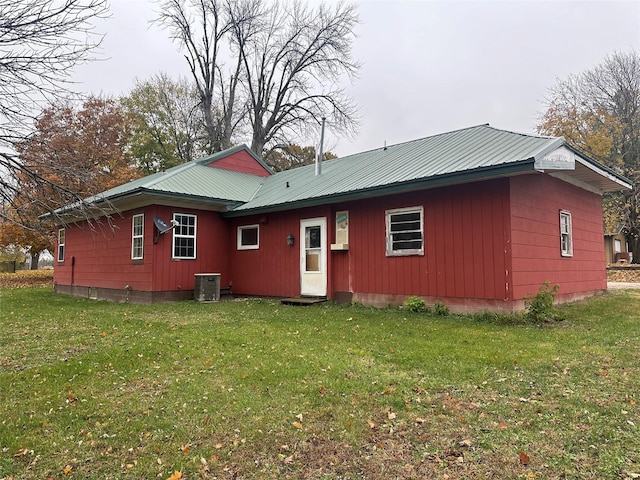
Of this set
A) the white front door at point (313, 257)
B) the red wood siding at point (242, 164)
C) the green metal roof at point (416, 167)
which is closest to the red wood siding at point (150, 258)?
the green metal roof at point (416, 167)

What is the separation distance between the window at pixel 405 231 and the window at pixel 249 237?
4645 mm

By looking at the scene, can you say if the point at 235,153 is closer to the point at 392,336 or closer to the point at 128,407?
the point at 392,336

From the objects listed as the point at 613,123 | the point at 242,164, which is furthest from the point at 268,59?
the point at 613,123

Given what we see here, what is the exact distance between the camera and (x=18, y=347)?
18.5 ft

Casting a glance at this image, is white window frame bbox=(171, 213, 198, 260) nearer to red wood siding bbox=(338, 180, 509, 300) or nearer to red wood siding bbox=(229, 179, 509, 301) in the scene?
red wood siding bbox=(229, 179, 509, 301)

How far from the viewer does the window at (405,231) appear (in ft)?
29.2

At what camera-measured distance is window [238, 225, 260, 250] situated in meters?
12.6

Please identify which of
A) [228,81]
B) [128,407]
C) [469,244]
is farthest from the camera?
[228,81]

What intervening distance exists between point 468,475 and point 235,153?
15.0m

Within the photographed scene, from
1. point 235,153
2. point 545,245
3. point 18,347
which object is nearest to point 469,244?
point 545,245

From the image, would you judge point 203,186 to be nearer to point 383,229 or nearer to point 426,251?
point 383,229

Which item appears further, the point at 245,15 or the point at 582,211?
the point at 245,15

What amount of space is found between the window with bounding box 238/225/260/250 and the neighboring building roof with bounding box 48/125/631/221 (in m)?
0.69

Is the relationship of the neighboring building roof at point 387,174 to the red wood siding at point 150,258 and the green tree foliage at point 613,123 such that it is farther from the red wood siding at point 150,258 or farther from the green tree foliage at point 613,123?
the green tree foliage at point 613,123
